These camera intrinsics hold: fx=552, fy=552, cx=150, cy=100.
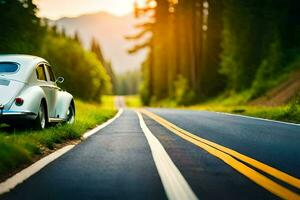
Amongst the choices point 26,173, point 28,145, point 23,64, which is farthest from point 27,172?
point 23,64

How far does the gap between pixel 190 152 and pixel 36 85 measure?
4.57 m

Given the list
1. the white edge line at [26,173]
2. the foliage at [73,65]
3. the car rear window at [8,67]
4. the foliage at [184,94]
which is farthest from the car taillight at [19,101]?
the foliage at [73,65]

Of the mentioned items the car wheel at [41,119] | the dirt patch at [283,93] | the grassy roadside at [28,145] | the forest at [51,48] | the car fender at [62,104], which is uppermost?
the forest at [51,48]

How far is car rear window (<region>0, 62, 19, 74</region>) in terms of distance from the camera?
39.0 feet

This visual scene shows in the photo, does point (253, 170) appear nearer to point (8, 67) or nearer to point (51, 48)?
point (8, 67)

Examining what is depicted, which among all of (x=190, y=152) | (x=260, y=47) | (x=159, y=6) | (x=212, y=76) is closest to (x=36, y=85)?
(x=190, y=152)

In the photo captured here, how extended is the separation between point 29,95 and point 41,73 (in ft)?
5.66

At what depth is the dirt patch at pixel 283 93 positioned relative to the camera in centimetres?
2733

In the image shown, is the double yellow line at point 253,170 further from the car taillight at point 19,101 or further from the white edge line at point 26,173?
the car taillight at point 19,101

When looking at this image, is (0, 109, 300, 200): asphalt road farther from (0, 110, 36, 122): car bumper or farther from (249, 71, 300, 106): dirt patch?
(249, 71, 300, 106): dirt patch

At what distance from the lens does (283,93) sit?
2880cm

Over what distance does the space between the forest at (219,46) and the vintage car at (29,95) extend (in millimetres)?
21145

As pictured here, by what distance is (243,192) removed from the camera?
5.49 meters

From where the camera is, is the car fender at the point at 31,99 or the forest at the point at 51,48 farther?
the forest at the point at 51,48
